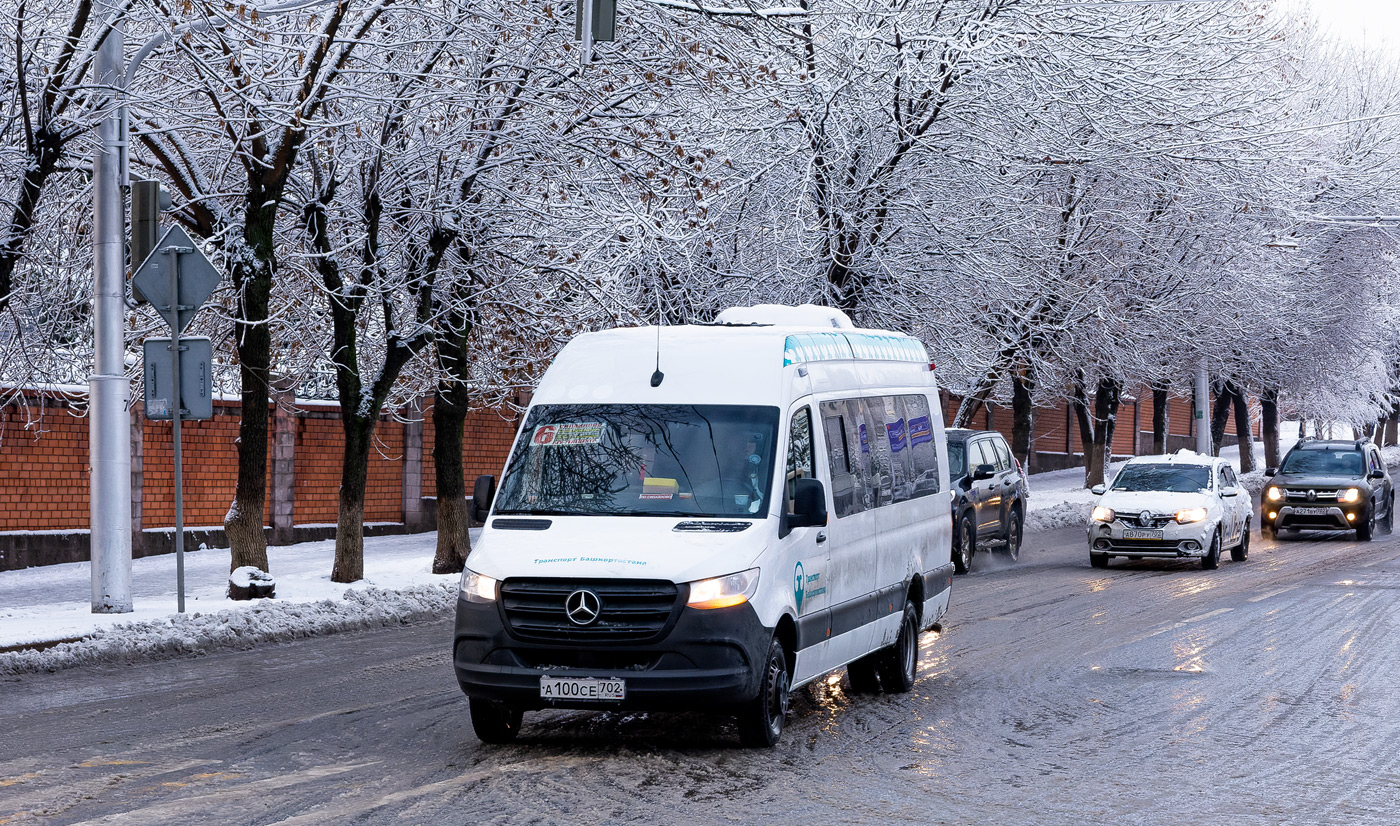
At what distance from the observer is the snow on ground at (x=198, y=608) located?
12.7m

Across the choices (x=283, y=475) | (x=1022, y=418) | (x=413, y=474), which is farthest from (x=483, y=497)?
(x=1022, y=418)

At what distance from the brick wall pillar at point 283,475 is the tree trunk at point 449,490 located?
14.8 ft

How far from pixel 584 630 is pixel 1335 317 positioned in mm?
41015

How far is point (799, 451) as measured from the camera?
31.7 feet

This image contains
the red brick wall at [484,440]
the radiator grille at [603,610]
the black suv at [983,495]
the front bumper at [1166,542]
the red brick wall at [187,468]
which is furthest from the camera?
the red brick wall at [484,440]

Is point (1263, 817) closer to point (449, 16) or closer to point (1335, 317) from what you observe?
point (449, 16)

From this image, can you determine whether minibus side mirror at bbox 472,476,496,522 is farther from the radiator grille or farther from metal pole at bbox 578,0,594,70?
metal pole at bbox 578,0,594,70

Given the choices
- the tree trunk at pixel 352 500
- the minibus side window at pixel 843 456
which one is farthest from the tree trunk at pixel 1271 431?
the minibus side window at pixel 843 456

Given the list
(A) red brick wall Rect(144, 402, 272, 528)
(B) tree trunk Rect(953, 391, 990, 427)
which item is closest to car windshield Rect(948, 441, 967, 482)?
(B) tree trunk Rect(953, 391, 990, 427)

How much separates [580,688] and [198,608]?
23.5 feet

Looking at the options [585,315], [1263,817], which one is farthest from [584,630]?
[585,315]

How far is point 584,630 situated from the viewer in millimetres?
8586

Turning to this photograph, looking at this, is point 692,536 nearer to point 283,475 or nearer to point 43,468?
point 43,468

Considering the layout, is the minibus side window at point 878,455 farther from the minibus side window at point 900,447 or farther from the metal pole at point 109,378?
the metal pole at point 109,378
